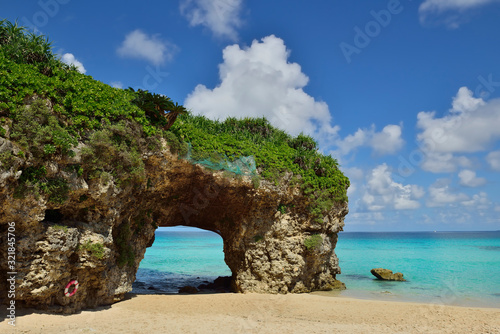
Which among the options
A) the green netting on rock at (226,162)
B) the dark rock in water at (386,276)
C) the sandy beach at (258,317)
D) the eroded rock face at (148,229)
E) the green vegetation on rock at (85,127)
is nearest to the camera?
the green vegetation on rock at (85,127)

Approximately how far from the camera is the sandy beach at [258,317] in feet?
32.1

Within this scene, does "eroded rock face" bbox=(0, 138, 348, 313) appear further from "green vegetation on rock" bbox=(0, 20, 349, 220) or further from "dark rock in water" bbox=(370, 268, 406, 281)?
"dark rock in water" bbox=(370, 268, 406, 281)

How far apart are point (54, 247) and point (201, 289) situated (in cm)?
1189

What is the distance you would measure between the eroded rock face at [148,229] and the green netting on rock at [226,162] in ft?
0.95

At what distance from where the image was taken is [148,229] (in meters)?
15.0

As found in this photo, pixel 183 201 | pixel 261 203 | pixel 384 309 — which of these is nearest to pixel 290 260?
pixel 261 203

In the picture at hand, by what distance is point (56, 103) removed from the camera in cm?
1000

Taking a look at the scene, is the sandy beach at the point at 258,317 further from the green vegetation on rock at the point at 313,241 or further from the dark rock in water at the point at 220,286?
the dark rock in water at the point at 220,286

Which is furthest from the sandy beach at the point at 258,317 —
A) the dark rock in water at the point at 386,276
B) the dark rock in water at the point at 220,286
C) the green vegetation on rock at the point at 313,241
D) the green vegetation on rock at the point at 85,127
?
the dark rock in water at the point at 386,276

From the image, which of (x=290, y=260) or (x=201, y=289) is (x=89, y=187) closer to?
(x=290, y=260)

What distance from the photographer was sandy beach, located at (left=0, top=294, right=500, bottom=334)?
977 cm

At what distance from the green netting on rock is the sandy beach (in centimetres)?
611

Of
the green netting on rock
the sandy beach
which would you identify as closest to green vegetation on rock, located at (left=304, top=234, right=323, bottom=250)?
the sandy beach

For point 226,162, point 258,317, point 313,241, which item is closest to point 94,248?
point 258,317
